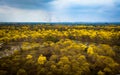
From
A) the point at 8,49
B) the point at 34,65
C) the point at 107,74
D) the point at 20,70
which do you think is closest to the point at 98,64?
the point at 107,74

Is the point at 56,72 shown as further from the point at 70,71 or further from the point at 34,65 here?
the point at 34,65

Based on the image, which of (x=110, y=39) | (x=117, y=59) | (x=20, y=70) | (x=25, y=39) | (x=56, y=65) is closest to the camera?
(x=20, y=70)

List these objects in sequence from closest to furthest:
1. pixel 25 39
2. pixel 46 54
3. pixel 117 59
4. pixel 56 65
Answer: pixel 56 65 < pixel 117 59 < pixel 46 54 < pixel 25 39

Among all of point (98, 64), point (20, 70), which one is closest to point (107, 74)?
point (98, 64)

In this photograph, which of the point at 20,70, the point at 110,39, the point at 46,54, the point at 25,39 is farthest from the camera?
the point at 25,39

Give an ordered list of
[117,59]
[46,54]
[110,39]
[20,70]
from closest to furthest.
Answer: [20,70] → [117,59] → [46,54] → [110,39]

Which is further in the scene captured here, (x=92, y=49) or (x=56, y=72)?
(x=92, y=49)

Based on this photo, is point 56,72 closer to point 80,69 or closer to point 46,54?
point 80,69

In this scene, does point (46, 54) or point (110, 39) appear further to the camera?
point (110, 39)
